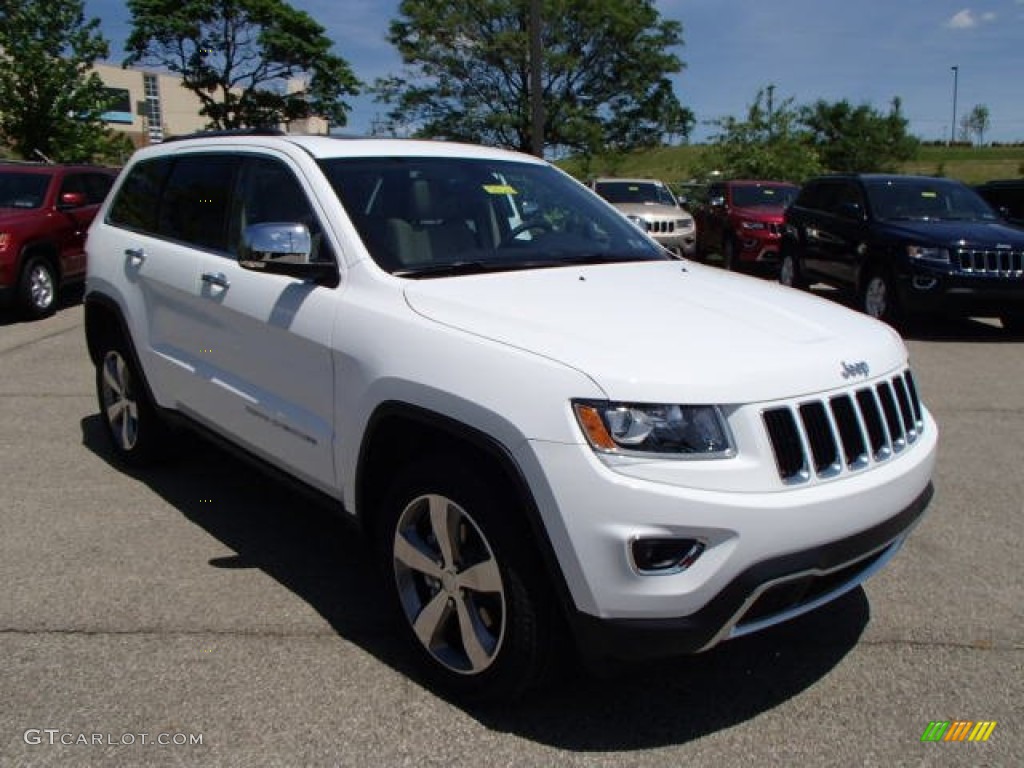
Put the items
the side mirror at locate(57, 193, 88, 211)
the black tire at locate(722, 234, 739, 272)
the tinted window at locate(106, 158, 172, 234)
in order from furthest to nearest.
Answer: the black tire at locate(722, 234, 739, 272) → the side mirror at locate(57, 193, 88, 211) → the tinted window at locate(106, 158, 172, 234)

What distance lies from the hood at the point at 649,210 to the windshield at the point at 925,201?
18.5ft

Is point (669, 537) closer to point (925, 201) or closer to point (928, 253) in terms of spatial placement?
point (928, 253)

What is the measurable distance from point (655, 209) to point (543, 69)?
1571 cm

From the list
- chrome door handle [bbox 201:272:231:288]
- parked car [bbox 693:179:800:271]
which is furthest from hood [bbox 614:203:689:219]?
chrome door handle [bbox 201:272:231:288]

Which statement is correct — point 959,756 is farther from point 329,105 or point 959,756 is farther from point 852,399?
point 329,105

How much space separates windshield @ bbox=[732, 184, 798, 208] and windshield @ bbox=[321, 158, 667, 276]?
12.8 meters

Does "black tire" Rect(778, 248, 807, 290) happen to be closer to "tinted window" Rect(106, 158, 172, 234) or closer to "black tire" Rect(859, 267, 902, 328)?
"black tire" Rect(859, 267, 902, 328)

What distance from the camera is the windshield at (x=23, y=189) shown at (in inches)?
423

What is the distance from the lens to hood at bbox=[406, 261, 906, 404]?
2434 mm

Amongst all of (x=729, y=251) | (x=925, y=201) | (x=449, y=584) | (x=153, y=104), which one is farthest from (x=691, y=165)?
(x=153, y=104)

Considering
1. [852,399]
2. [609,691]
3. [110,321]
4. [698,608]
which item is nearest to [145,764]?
[609,691]

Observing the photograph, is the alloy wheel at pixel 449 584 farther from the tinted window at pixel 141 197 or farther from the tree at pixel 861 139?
the tree at pixel 861 139

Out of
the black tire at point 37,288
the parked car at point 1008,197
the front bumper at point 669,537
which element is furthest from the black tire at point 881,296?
the black tire at point 37,288

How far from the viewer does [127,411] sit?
5.02 meters
